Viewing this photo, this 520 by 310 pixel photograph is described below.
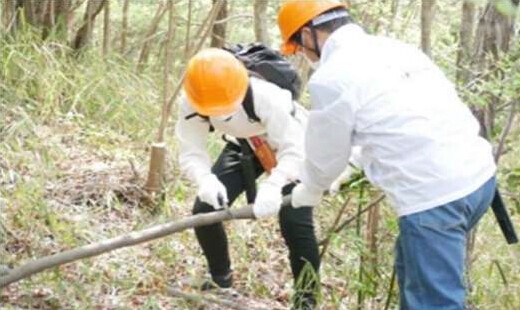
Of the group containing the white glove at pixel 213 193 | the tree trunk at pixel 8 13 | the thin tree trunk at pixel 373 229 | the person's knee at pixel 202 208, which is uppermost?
the tree trunk at pixel 8 13

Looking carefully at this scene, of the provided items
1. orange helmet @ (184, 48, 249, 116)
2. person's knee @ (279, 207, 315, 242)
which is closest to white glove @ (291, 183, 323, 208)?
person's knee @ (279, 207, 315, 242)

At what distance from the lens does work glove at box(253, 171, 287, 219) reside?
11.9ft

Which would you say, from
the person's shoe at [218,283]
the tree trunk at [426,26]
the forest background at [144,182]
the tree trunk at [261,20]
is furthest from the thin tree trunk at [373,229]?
the tree trunk at [261,20]

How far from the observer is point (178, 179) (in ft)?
18.9

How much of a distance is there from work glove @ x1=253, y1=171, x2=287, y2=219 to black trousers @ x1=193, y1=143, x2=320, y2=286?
181 millimetres

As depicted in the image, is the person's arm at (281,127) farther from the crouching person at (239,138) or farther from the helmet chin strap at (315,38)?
the helmet chin strap at (315,38)

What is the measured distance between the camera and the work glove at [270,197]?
11.9 ft

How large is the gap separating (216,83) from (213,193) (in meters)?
0.58

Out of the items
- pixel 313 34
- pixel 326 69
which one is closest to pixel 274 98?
pixel 313 34

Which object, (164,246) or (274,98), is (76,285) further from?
(274,98)

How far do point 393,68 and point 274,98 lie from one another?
101 cm

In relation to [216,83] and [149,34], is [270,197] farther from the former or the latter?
[149,34]

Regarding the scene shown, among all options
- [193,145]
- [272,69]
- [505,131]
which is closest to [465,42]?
[505,131]

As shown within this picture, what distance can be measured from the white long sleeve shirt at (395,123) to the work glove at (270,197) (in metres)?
0.72
